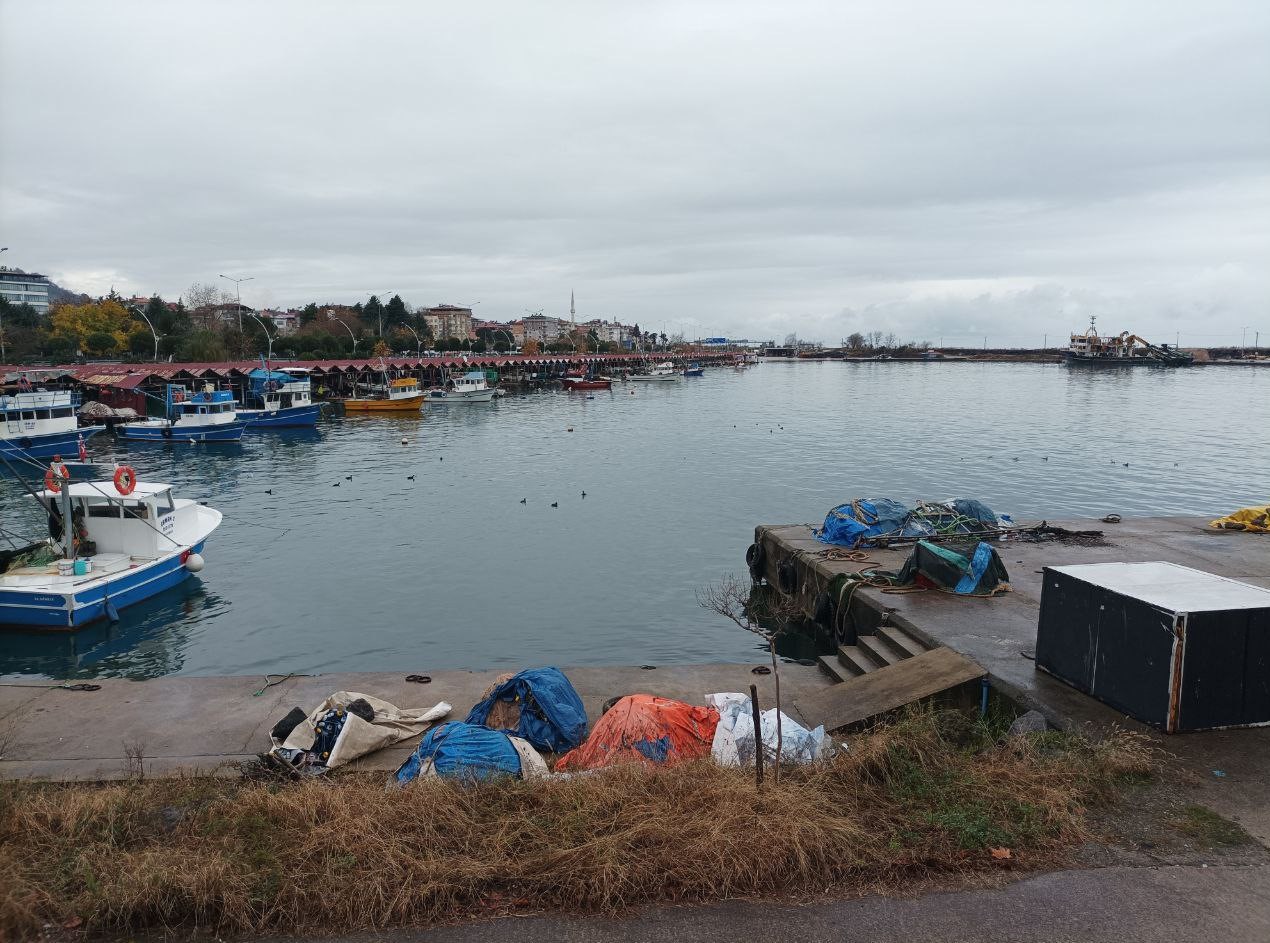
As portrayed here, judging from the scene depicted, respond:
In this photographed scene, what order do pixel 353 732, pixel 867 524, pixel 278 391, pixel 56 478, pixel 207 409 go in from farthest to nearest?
pixel 278 391 < pixel 207 409 < pixel 867 524 < pixel 56 478 < pixel 353 732

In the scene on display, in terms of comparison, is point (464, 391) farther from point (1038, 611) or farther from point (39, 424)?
point (1038, 611)

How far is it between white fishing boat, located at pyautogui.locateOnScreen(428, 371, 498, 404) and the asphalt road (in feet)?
248

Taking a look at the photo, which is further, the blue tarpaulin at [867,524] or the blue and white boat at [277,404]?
the blue and white boat at [277,404]

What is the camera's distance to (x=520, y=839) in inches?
225

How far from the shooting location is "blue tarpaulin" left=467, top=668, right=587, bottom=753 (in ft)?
28.9

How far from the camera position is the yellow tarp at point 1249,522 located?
59.1 feet

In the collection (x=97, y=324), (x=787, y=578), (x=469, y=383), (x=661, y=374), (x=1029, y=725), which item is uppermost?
(x=97, y=324)

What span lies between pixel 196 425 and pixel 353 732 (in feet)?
155

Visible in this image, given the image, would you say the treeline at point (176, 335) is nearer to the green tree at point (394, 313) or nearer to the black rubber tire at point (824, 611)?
the green tree at point (394, 313)

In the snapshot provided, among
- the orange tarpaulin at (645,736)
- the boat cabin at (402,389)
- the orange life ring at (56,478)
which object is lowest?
the orange tarpaulin at (645,736)

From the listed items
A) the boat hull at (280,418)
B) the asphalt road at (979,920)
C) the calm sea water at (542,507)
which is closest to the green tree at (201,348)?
the calm sea water at (542,507)

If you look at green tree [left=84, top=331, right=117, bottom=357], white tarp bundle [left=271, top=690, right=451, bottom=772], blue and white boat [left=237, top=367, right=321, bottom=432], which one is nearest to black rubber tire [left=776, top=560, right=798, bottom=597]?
white tarp bundle [left=271, top=690, right=451, bottom=772]

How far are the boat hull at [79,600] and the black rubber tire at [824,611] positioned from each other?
15.6 metres

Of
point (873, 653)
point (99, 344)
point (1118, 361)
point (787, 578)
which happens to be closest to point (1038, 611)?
point (873, 653)
